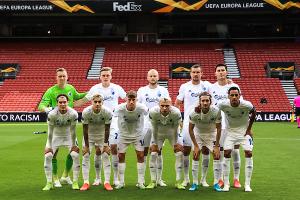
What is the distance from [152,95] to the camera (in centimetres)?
1051

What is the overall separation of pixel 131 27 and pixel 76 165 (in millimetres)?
33767

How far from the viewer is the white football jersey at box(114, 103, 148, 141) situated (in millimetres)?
9922

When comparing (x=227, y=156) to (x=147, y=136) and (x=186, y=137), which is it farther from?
(x=147, y=136)

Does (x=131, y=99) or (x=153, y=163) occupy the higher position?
(x=131, y=99)

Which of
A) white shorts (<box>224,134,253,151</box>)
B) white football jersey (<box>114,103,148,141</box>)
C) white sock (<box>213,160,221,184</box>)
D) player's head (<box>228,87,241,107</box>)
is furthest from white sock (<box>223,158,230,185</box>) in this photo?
white football jersey (<box>114,103,148,141</box>)

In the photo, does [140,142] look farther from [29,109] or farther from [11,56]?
[11,56]

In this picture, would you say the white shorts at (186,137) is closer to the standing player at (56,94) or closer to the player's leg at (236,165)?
the player's leg at (236,165)

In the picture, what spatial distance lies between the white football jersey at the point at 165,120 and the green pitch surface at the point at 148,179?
3.79 feet

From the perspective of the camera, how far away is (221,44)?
42.7 metres

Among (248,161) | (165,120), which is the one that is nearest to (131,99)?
(165,120)

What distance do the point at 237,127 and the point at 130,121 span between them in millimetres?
2123

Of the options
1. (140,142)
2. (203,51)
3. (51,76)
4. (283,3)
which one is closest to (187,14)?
(203,51)

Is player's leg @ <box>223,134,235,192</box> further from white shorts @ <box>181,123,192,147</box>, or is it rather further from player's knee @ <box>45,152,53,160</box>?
player's knee @ <box>45,152,53,160</box>

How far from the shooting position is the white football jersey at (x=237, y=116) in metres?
9.71
